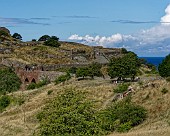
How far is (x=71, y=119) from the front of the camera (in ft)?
102

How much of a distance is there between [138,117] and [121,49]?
7866cm

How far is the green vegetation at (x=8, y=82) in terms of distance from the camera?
77.9 meters

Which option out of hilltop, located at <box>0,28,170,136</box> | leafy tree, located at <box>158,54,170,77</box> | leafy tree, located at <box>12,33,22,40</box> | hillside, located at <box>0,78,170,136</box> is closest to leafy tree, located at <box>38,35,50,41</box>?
leafy tree, located at <box>12,33,22,40</box>

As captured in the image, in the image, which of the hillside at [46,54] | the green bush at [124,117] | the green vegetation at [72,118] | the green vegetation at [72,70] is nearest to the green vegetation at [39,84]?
the green vegetation at [72,70]

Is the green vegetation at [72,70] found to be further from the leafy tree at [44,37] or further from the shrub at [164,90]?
the leafy tree at [44,37]

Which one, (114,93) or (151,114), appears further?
(114,93)

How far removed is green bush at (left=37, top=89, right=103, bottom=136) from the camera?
3108 cm

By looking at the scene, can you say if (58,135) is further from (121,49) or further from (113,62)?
(121,49)

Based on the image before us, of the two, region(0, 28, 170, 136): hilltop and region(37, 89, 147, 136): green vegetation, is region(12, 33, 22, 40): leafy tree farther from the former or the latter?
region(37, 89, 147, 136): green vegetation

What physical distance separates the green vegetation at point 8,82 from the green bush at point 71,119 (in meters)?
44.4

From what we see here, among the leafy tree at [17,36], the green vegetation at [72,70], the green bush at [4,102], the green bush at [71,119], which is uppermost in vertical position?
the leafy tree at [17,36]

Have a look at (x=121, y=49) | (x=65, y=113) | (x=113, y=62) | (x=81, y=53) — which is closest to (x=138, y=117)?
(x=65, y=113)

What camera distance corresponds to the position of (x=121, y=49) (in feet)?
395

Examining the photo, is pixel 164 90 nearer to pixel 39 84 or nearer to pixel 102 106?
pixel 102 106
